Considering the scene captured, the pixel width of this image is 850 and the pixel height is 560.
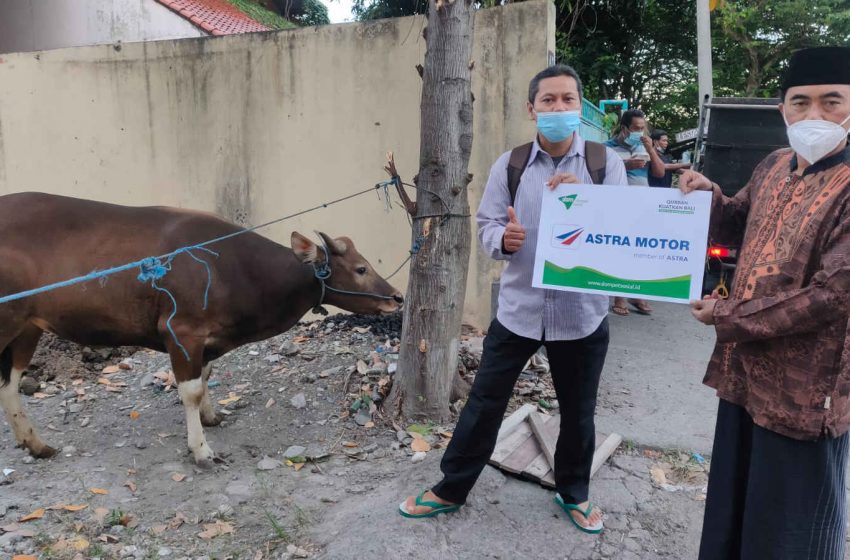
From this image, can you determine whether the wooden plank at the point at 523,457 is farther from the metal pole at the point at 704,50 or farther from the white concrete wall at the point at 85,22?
the white concrete wall at the point at 85,22

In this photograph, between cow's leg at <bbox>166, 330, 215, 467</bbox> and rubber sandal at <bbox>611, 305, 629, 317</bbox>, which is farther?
rubber sandal at <bbox>611, 305, 629, 317</bbox>

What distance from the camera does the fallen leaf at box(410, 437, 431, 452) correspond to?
3855 millimetres

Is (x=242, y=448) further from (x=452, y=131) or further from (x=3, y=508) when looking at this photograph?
(x=452, y=131)

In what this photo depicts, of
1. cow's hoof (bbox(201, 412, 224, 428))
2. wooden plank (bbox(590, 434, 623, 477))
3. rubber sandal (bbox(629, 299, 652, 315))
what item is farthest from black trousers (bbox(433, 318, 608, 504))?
rubber sandal (bbox(629, 299, 652, 315))

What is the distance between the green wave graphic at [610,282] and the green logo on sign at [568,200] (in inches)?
9.2

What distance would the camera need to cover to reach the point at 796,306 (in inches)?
71.3

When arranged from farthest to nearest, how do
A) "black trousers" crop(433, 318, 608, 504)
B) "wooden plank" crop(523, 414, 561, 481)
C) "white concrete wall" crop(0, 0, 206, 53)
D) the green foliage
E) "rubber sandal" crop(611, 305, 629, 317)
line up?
the green foliage
"white concrete wall" crop(0, 0, 206, 53)
"rubber sandal" crop(611, 305, 629, 317)
"wooden plank" crop(523, 414, 561, 481)
"black trousers" crop(433, 318, 608, 504)

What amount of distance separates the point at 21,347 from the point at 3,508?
1.15 metres

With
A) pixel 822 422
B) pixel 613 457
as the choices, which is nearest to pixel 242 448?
pixel 613 457

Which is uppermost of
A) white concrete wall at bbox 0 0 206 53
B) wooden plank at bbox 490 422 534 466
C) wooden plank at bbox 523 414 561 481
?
white concrete wall at bbox 0 0 206 53

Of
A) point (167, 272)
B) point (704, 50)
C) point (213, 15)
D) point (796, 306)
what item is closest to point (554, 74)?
point (796, 306)

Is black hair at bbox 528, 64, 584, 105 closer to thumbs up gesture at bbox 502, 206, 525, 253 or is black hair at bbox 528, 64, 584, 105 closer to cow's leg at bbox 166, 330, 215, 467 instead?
thumbs up gesture at bbox 502, 206, 525, 253

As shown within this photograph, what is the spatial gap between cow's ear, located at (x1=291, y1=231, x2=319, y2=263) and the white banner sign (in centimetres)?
180

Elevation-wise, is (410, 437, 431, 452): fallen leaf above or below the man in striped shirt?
below
